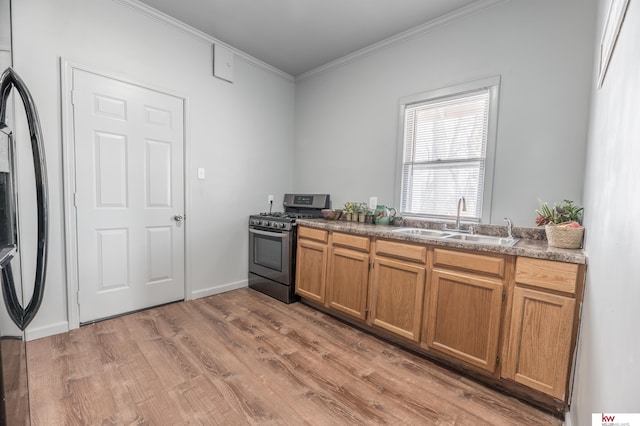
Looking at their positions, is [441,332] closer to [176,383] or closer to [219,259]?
[176,383]

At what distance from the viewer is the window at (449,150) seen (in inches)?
93.2

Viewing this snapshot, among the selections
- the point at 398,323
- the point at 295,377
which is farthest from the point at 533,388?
the point at 295,377

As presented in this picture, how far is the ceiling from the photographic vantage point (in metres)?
2.44

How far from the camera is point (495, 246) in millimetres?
1738

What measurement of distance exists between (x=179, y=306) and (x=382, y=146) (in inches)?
107

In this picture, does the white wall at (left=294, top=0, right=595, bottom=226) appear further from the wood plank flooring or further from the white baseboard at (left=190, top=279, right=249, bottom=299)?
the white baseboard at (left=190, top=279, right=249, bottom=299)

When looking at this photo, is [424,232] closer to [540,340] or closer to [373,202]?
[373,202]

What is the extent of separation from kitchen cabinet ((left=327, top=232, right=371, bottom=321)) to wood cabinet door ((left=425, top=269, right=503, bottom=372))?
596mm

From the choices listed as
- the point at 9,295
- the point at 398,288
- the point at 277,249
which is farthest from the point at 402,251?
the point at 9,295

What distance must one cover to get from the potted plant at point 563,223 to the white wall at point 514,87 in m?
0.16

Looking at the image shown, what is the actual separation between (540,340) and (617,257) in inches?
40.9

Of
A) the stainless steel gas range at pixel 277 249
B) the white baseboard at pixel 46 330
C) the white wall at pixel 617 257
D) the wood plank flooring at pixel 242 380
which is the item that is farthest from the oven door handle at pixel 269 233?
the white wall at pixel 617 257

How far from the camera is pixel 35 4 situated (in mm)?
2064

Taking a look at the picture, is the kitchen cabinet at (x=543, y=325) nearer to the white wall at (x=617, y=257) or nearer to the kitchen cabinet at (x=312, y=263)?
Result: the white wall at (x=617, y=257)
